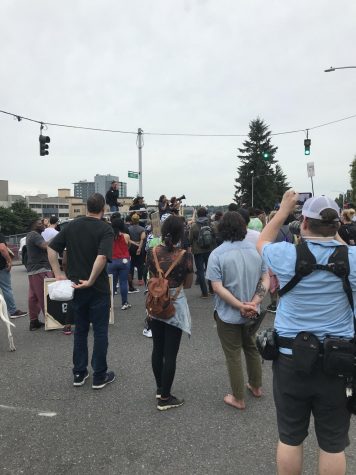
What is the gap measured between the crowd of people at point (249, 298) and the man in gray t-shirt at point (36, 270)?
0.02 meters

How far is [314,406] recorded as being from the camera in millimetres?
2062

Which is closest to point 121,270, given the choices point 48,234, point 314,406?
point 48,234

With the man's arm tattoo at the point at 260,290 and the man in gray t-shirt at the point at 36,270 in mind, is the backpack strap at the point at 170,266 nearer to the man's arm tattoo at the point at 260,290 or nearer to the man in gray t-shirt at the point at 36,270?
the man's arm tattoo at the point at 260,290

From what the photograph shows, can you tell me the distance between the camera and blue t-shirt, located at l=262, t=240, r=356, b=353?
203cm

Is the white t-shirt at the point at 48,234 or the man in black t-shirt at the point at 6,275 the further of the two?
the white t-shirt at the point at 48,234

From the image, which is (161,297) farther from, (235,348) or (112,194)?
(112,194)

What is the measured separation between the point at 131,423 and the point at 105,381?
85 cm

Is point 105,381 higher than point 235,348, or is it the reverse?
point 235,348

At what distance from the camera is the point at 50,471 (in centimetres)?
274

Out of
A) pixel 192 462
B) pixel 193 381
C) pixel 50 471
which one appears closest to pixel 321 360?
pixel 192 462

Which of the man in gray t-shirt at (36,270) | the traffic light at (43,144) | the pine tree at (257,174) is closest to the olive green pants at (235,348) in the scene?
the man in gray t-shirt at (36,270)

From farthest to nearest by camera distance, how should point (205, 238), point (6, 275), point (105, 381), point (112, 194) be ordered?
point (112, 194), point (205, 238), point (6, 275), point (105, 381)

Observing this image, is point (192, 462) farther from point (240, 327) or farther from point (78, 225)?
point (78, 225)

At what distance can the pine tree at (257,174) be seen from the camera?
6256 centimetres
